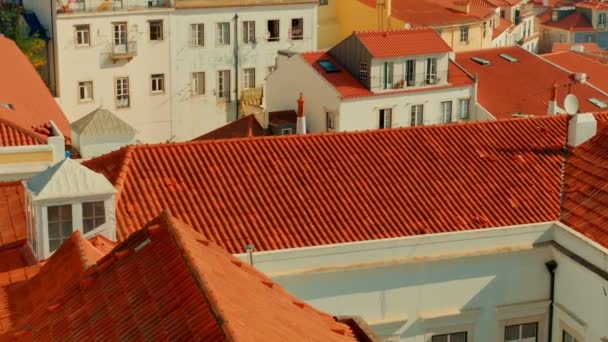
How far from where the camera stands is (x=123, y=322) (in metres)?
17.0

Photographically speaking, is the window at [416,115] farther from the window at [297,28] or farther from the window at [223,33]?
the window at [297,28]

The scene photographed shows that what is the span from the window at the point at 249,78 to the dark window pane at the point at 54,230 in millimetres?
44853

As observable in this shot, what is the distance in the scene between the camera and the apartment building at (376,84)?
58.6 meters

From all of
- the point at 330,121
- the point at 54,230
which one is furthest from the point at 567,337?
the point at 330,121

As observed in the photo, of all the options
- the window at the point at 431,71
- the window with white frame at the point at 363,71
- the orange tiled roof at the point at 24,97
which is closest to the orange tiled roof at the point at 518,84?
the window at the point at 431,71

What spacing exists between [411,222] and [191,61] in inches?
1618

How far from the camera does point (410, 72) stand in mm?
60812

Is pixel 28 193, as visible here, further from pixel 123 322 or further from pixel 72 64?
pixel 72 64

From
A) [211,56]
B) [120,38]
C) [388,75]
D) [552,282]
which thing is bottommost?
[211,56]

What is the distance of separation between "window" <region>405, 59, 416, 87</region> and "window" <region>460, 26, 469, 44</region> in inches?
1013

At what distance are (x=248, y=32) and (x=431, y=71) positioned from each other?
12298 millimetres

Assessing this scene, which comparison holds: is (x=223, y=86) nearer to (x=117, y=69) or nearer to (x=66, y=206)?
(x=117, y=69)

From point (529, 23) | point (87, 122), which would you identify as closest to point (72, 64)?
point (87, 122)

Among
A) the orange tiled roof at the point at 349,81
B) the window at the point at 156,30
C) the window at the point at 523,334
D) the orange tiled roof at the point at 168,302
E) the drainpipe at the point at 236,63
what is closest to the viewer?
the orange tiled roof at the point at 168,302
